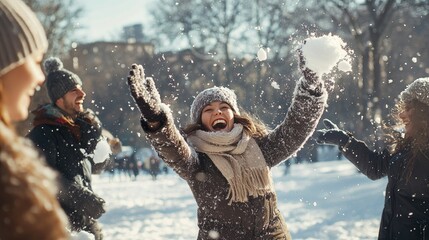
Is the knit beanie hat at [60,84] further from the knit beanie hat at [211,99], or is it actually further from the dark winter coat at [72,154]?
the knit beanie hat at [211,99]

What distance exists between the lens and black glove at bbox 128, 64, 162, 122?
316 centimetres

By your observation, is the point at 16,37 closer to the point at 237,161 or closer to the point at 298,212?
the point at 237,161

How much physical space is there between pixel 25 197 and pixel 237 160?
8.33 ft

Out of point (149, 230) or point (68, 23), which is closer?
point (149, 230)

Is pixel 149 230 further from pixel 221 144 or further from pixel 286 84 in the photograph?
pixel 286 84

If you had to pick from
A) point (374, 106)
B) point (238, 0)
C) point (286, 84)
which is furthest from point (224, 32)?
point (374, 106)

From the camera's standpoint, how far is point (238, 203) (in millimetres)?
3672

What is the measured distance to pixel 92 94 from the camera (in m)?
54.1

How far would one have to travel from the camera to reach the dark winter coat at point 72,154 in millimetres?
4203

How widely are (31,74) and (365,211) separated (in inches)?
401

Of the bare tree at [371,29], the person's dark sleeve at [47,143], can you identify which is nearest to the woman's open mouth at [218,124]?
the person's dark sleeve at [47,143]

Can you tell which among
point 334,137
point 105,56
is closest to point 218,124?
point 334,137

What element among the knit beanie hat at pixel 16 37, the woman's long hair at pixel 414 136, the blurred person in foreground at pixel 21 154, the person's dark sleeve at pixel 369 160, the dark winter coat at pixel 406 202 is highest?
the knit beanie hat at pixel 16 37

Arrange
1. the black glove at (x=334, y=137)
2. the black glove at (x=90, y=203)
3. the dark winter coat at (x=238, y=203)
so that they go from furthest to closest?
1. the black glove at (x=334, y=137)
2. the black glove at (x=90, y=203)
3. the dark winter coat at (x=238, y=203)
